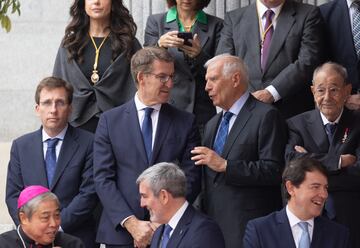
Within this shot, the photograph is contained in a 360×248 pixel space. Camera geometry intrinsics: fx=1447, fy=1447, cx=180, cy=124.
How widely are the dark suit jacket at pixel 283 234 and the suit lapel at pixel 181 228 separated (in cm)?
50

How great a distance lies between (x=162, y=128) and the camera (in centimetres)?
1102

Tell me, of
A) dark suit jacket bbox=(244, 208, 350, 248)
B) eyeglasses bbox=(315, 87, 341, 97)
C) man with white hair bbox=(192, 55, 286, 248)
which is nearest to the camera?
dark suit jacket bbox=(244, 208, 350, 248)

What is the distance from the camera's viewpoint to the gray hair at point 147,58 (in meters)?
11.0

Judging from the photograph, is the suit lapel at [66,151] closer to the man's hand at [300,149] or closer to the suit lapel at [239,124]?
the suit lapel at [239,124]

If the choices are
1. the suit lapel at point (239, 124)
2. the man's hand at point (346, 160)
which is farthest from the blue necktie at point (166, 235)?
the man's hand at point (346, 160)

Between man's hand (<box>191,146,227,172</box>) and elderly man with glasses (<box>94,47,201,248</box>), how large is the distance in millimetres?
267

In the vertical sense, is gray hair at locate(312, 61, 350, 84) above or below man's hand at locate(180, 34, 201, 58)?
below

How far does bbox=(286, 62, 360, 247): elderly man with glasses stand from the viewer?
10844 millimetres

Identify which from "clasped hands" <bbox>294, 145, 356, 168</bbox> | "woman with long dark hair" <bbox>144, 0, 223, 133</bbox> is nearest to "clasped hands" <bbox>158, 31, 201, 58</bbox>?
"woman with long dark hair" <bbox>144, 0, 223, 133</bbox>

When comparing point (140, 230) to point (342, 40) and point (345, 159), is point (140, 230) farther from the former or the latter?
point (342, 40)

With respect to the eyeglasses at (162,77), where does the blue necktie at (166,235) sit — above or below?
below

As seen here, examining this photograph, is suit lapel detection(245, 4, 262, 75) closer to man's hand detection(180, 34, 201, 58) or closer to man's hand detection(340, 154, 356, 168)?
man's hand detection(180, 34, 201, 58)

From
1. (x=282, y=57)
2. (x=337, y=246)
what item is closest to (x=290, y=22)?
(x=282, y=57)

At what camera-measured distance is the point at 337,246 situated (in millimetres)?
10242
